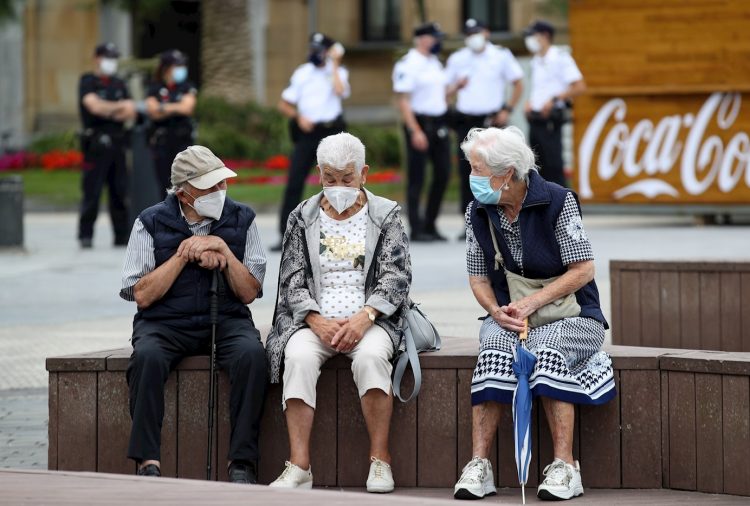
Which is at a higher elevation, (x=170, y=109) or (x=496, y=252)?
(x=170, y=109)

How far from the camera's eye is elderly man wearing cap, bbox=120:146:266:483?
6168mm

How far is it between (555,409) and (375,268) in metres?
0.99

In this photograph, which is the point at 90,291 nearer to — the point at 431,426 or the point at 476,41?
the point at 476,41

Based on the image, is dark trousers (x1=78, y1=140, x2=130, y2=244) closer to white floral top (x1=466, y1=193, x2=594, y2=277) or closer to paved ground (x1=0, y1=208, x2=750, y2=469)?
paved ground (x1=0, y1=208, x2=750, y2=469)

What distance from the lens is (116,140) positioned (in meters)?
16.8

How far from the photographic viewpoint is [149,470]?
603cm

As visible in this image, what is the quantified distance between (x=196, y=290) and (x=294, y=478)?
885 mm

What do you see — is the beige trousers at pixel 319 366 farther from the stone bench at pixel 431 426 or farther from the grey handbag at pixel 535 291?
the grey handbag at pixel 535 291

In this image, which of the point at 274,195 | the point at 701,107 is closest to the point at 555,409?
the point at 701,107

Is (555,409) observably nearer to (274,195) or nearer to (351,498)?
(351,498)

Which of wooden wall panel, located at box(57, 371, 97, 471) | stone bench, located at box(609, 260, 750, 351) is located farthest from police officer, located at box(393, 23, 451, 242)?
wooden wall panel, located at box(57, 371, 97, 471)

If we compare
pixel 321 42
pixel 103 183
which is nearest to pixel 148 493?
pixel 321 42

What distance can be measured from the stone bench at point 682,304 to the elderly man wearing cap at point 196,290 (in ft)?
8.85

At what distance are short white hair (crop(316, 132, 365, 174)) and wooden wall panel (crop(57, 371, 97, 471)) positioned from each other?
1.20 meters
